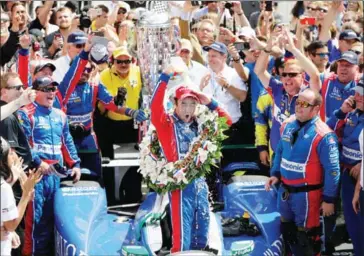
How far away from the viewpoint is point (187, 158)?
8.10m

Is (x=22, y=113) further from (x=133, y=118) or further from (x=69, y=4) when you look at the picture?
(x=69, y=4)

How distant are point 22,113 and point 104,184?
1.81 meters

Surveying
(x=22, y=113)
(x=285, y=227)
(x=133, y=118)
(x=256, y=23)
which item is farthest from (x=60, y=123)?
(x=256, y=23)

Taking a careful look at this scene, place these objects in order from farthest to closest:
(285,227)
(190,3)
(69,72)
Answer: (190,3)
(69,72)
(285,227)

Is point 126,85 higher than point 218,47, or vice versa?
point 218,47

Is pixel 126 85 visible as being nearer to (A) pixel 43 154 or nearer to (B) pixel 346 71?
A: (A) pixel 43 154

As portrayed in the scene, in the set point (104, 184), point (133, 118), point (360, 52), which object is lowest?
point (104, 184)

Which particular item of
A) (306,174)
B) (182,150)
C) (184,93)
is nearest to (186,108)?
(184,93)

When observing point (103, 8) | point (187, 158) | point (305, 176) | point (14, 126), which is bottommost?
point (305, 176)

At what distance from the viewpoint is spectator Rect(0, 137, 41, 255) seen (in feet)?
21.6

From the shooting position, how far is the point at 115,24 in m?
12.2

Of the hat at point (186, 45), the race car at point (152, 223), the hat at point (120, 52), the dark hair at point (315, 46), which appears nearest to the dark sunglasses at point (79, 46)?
the hat at point (120, 52)

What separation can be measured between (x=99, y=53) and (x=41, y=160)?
1.28 m

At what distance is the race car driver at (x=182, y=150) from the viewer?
7969mm
